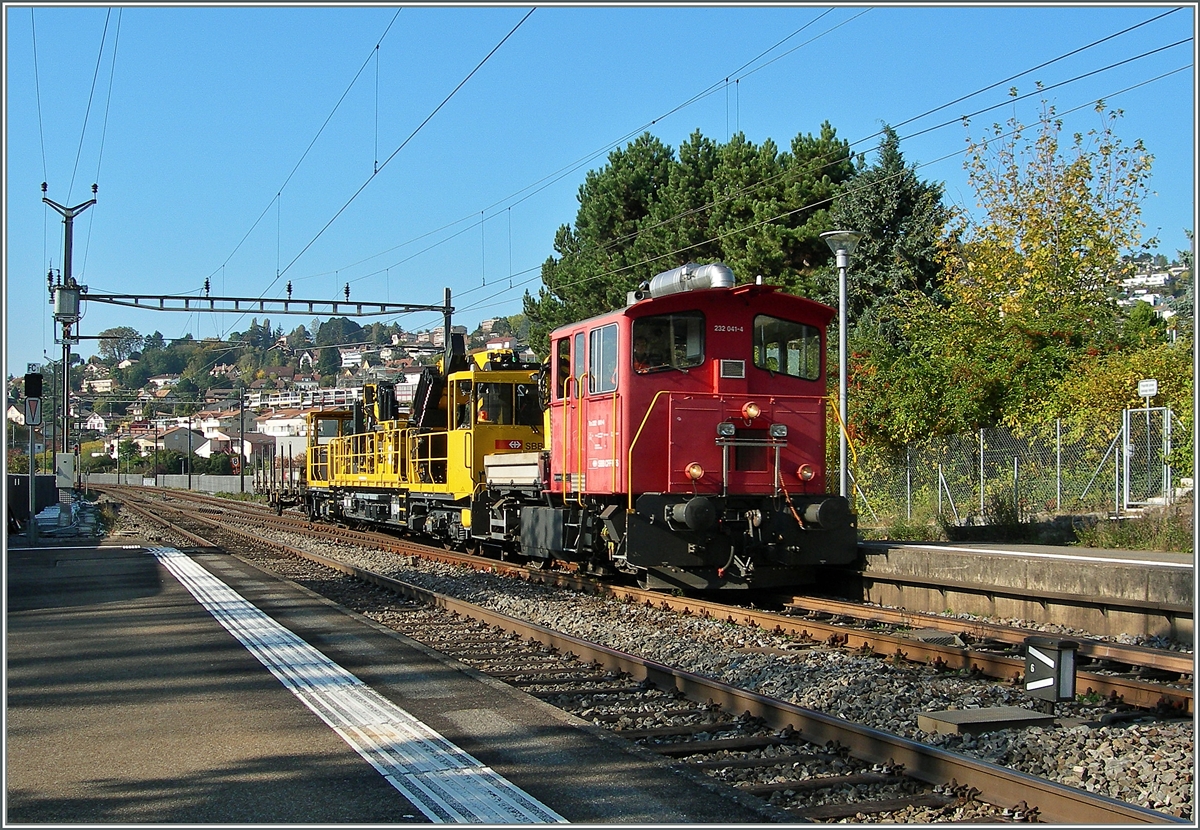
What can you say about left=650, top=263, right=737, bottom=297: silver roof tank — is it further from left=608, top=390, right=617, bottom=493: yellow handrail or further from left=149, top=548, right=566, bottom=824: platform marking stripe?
left=149, top=548, right=566, bottom=824: platform marking stripe

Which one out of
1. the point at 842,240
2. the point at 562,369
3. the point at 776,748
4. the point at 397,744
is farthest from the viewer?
the point at 842,240

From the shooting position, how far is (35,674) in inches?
339

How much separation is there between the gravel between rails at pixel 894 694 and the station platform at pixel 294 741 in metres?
1.81

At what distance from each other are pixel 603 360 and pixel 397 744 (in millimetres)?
7425

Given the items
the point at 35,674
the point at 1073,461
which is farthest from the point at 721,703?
the point at 1073,461

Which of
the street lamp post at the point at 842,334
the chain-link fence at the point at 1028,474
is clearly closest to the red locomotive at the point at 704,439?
the street lamp post at the point at 842,334

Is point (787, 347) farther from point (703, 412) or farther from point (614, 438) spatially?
point (614, 438)

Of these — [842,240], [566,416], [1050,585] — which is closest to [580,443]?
[566,416]

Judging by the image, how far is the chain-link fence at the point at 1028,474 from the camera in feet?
61.1

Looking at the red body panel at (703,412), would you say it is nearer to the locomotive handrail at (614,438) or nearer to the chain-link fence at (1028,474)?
the locomotive handrail at (614,438)

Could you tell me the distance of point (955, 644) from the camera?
9648 mm

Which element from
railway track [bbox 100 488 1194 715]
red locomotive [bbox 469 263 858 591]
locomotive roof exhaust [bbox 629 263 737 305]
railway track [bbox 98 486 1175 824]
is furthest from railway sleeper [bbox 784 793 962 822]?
locomotive roof exhaust [bbox 629 263 737 305]

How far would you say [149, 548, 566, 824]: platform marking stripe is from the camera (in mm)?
5164

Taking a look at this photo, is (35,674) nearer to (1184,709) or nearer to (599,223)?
(1184,709)
